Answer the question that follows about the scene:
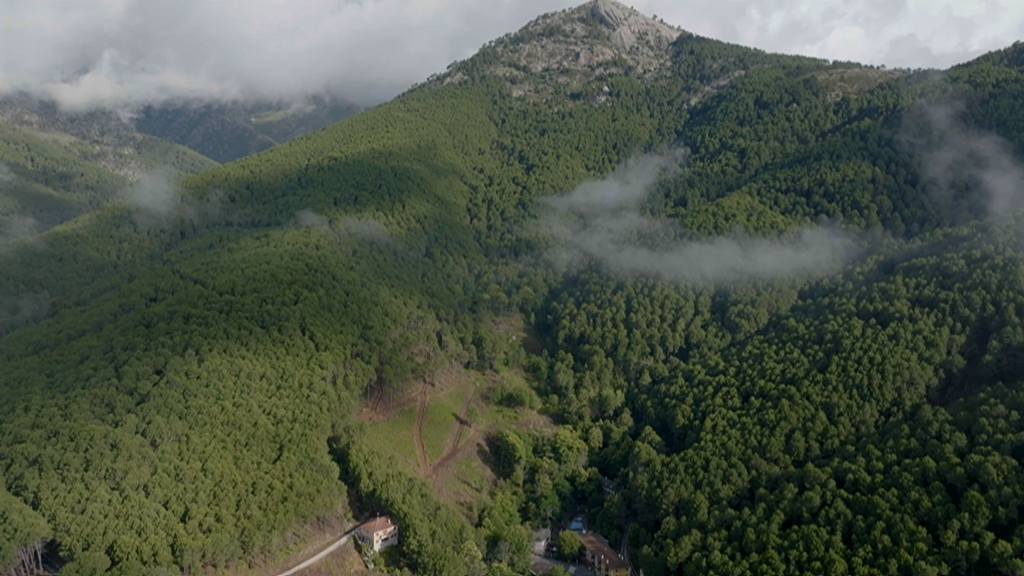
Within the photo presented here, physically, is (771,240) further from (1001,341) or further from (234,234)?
(234,234)

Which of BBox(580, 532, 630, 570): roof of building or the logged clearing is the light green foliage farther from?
the logged clearing

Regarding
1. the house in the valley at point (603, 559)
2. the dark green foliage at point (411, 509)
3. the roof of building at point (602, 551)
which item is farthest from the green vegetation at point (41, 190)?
the house in the valley at point (603, 559)

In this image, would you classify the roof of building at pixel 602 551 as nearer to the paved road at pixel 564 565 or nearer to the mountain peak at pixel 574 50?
the paved road at pixel 564 565

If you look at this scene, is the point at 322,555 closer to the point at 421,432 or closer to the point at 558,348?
the point at 421,432

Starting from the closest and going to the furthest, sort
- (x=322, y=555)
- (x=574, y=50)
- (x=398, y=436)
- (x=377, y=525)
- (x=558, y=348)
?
1. (x=322, y=555)
2. (x=377, y=525)
3. (x=398, y=436)
4. (x=558, y=348)
5. (x=574, y=50)

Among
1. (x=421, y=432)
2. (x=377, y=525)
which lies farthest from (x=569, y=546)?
(x=421, y=432)

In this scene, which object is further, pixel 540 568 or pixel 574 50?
pixel 574 50
